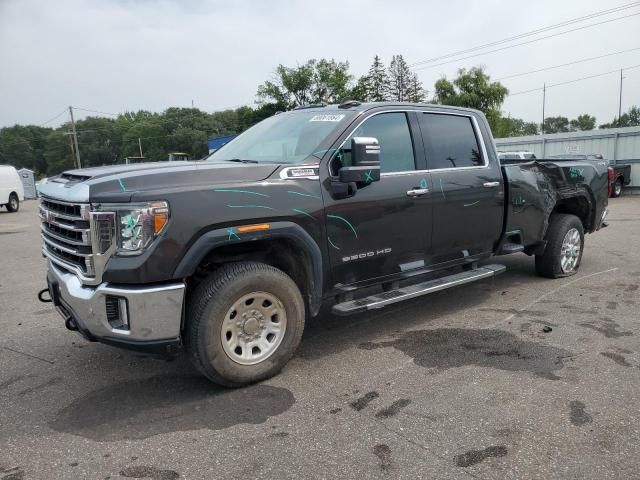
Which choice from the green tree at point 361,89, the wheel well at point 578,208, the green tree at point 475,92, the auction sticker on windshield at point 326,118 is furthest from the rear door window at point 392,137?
the green tree at point 361,89

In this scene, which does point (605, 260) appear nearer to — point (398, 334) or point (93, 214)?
point (398, 334)

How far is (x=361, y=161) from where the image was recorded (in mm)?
3824

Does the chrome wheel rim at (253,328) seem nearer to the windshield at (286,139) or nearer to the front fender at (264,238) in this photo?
the front fender at (264,238)

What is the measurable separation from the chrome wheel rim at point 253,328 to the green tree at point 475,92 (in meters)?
40.1

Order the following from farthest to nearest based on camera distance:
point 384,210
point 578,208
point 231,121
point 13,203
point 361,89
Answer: point 231,121, point 361,89, point 13,203, point 578,208, point 384,210

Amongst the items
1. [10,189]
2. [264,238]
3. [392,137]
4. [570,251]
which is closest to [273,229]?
[264,238]

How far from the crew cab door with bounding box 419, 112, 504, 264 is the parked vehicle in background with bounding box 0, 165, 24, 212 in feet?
75.1

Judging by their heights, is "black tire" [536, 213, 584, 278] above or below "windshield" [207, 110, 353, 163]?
below

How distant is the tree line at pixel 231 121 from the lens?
42.0 m

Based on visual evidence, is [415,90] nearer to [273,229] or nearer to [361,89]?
[361,89]

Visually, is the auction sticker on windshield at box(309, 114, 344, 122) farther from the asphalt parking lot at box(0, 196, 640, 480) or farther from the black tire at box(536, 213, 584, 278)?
the black tire at box(536, 213, 584, 278)

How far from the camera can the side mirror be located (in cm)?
381

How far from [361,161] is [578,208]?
4412 mm

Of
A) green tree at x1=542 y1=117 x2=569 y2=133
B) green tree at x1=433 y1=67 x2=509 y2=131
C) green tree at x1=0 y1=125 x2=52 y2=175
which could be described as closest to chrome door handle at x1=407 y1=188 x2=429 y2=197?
green tree at x1=433 y1=67 x2=509 y2=131
